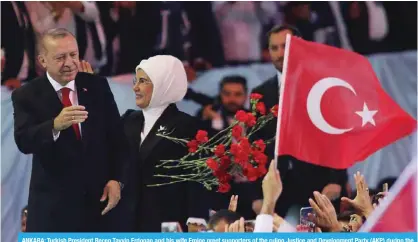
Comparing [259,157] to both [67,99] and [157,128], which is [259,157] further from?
[67,99]

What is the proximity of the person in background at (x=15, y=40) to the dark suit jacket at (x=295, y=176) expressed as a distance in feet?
4.42

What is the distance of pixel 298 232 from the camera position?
559cm

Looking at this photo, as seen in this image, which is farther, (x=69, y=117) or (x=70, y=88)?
(x=70, y=88)

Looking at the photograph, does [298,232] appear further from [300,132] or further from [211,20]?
[211,20]

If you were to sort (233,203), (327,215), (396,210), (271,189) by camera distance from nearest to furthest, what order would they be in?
(396,210), (271,189), (327,215), (233,203)

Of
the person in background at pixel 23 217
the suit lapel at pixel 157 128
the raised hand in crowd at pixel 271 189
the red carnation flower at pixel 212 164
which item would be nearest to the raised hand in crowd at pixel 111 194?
the suit lapel at pixel 157 128

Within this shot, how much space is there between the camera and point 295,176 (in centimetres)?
591

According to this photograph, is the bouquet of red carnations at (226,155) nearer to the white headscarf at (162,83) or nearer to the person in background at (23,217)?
the white headscarf at (162,83)

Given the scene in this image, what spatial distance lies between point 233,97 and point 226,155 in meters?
0.36

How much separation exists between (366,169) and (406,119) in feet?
3.08

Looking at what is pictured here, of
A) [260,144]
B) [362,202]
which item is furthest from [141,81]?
[362,202]

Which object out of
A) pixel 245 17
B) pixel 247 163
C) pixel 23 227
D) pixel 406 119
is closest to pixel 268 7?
pixel 245 17

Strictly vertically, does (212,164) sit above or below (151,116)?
below

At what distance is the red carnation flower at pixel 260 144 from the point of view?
5.80 meters
